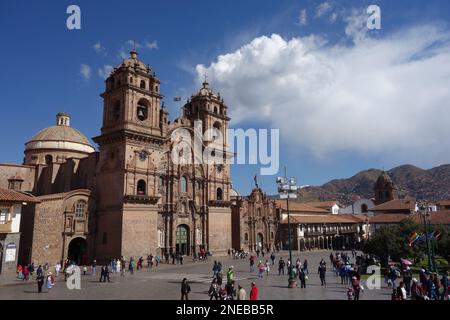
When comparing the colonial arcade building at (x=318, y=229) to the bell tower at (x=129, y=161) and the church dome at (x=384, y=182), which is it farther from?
the bell tower at (x=129, y=161)

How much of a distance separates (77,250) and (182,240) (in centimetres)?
1307

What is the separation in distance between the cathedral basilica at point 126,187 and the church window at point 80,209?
106 millimetres

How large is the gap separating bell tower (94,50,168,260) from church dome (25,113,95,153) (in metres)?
14.1

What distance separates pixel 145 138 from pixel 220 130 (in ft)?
54.5

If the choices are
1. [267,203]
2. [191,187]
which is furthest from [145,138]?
[267,203]

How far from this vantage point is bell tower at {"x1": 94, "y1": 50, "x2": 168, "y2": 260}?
40281mm

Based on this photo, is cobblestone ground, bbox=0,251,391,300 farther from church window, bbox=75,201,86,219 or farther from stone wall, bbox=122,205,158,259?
church window, bbox=75,201,86,219

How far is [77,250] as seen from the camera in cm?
4084

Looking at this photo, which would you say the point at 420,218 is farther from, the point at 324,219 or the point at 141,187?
the point at 141,187

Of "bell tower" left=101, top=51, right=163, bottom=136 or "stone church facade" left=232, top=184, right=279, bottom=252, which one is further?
"stone church facade" left=232, top=184, right=279, bottom=252

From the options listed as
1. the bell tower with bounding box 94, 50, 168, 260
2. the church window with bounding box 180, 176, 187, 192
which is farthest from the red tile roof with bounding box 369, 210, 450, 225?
the bell tower with bounding box 94, 50, 168, 260

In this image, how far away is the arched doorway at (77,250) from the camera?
131 ft

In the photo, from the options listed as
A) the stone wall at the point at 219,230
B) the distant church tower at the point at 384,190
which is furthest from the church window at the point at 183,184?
the distant church tower at the point at 384,190
